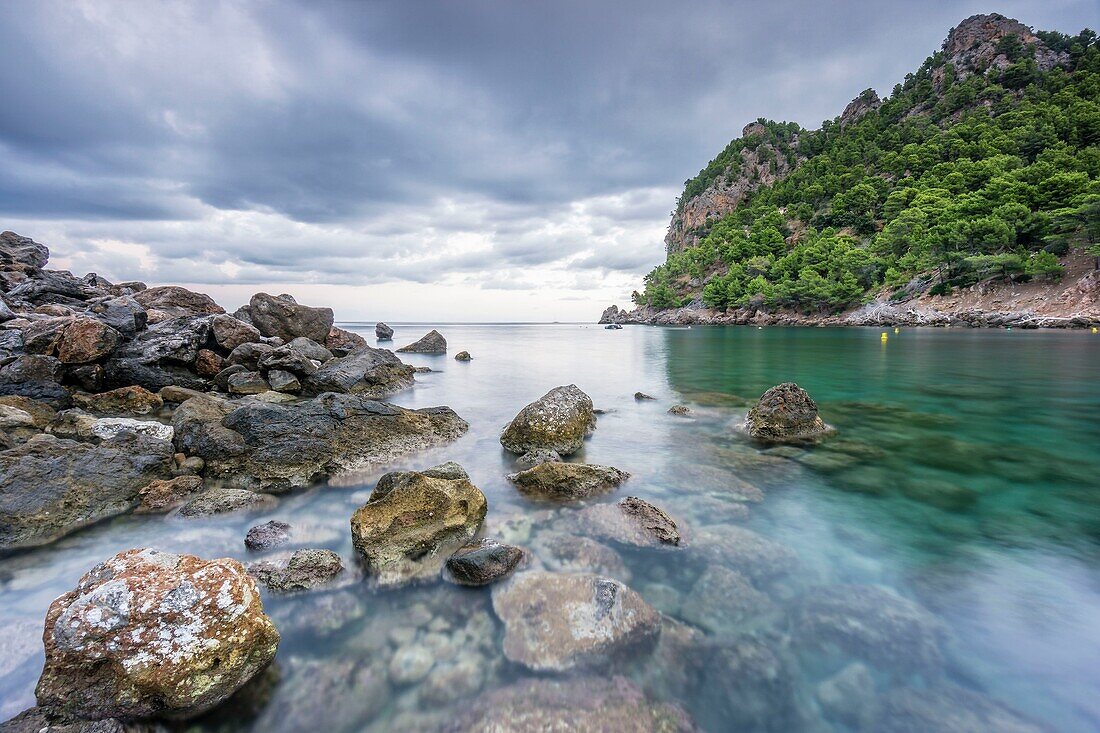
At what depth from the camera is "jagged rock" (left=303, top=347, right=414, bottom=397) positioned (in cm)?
1421

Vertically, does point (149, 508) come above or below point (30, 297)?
below

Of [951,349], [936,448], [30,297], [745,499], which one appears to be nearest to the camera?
[745,499]

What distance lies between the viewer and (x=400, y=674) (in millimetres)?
3758

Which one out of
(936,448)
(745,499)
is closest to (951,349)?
(936,448)

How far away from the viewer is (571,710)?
333cm

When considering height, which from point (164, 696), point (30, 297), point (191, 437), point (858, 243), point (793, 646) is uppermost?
point (858, 243)

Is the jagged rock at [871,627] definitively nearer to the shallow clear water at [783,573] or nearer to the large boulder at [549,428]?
the shallow clear water at [783,573]

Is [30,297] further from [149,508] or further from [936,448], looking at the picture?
[936,448]

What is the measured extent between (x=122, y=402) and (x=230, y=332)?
16.1 feet

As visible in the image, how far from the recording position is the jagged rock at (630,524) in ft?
18.9

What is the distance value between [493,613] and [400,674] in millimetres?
963

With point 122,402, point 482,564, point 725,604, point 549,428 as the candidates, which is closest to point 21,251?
point 122,402

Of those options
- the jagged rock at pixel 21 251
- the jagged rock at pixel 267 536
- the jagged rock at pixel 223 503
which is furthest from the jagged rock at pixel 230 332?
the jagged rock at pixel 21 251

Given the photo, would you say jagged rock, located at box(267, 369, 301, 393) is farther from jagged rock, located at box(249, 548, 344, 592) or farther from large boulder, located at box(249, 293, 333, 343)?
jagged rock, located at box(249, 548, 344, 592)
